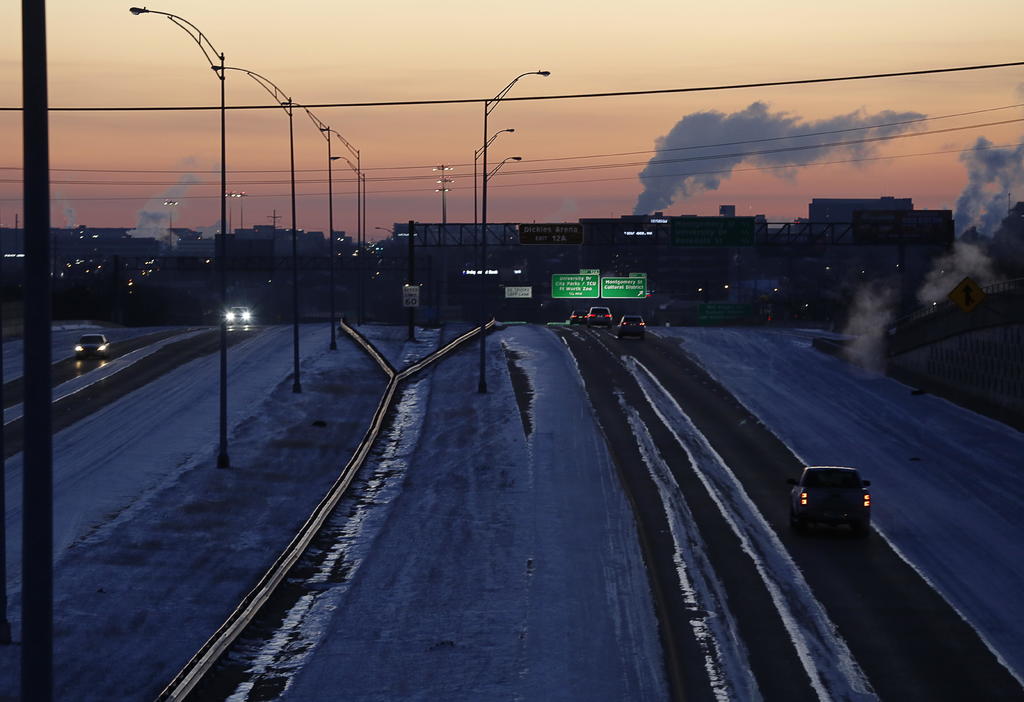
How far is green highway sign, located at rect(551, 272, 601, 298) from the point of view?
115500 mm

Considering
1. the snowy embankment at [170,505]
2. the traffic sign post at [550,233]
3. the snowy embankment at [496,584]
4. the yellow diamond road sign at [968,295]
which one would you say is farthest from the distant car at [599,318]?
the yellow diamond road sign at [968,295]

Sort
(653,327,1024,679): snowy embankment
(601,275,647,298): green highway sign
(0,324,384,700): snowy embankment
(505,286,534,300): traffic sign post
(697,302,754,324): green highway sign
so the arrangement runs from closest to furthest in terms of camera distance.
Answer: (0,324,384,700): snowy embankment → (653,327,1024,679): snowy embankment → (601,275,647,298): green highway sign → (697,302,754,324): green highway sign → (505,286,534,300): traffic sign post

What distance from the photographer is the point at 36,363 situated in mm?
8945

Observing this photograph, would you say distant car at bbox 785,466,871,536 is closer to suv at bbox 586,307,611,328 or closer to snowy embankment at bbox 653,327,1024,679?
snowy embankment at bbox 653,327,1024,679

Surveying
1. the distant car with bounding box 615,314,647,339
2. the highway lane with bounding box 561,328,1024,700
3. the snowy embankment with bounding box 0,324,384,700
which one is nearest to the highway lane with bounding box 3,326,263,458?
the snowy embankment with bounding box 0,324,384,700

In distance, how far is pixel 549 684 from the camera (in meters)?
18.8

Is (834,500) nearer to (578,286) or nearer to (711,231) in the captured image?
(711,231)

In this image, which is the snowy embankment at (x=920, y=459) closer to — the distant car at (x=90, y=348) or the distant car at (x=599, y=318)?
the distant car at (x=599, y=318)

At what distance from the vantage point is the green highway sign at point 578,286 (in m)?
116

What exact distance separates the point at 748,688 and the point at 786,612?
4776mm

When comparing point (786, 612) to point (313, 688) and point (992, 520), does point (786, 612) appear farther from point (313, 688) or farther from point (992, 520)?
point (992, 520)

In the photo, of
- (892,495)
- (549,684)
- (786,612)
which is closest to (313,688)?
(549,684)

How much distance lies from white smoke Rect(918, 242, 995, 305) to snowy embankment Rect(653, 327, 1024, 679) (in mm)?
42151

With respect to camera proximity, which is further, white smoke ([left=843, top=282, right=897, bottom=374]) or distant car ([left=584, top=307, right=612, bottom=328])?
distant car ([left=584, top=307, right=612, bottom=328])
